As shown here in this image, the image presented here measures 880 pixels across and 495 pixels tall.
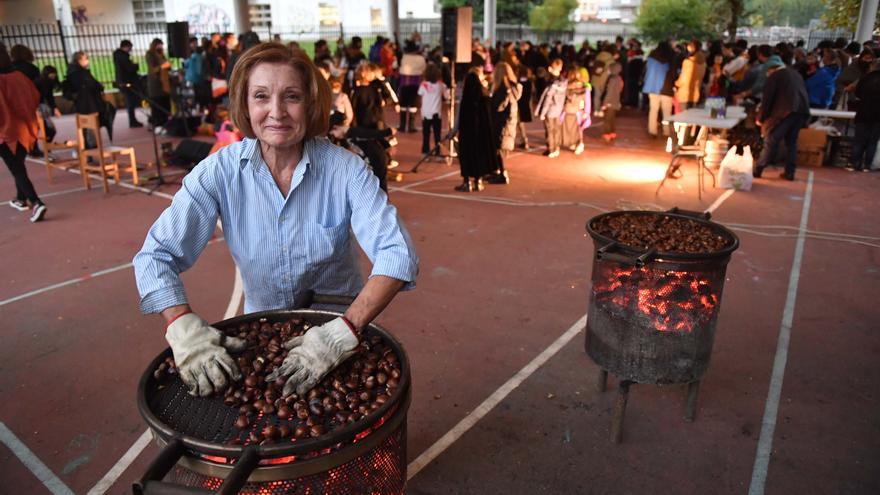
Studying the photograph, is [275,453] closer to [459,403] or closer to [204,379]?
[204,379]

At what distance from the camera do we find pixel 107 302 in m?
5.60

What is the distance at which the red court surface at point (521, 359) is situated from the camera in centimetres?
350

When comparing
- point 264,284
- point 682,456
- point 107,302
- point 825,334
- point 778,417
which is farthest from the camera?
point 107,302

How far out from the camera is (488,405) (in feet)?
13.3

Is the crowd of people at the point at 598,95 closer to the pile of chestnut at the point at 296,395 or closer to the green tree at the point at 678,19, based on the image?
the pile of chestnut at the point at 296,395

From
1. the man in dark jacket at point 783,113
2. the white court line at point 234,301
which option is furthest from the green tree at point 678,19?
the white court line at point 234,301

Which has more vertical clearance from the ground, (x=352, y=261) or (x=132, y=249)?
(x=352, y=261)

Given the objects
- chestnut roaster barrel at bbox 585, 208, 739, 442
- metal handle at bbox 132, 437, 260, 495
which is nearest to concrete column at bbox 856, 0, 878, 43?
chestnut roaster barrel at bbox 585, 208, 739, 442

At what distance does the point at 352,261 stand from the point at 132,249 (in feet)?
17.8

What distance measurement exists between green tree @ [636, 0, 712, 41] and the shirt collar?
4967cm

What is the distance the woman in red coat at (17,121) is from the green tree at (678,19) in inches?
1824

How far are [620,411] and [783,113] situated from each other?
8.38 metres

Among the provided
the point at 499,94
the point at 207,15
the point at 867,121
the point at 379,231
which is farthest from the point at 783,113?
the point at 207,15

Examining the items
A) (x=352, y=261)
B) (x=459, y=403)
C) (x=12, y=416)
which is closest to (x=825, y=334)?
(x=459, y=403)
